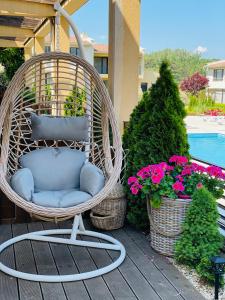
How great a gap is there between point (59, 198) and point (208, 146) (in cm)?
654

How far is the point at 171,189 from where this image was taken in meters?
2.78

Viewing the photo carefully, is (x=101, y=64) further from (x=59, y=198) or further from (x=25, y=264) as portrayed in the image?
(x=25, y=264)

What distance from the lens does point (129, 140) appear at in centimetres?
353

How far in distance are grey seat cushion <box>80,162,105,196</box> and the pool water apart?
4971 millimetres

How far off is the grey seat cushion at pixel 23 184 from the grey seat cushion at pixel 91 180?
39 cm

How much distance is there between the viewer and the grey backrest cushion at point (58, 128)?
301 cm

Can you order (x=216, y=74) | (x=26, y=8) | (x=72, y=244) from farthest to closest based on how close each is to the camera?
(x=216, y=74), (x=26, y=8), (x=72, y=244)

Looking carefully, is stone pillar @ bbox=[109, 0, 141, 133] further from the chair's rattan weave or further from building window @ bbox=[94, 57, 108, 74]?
building window @ bbox=[94, 57, 108, 74]

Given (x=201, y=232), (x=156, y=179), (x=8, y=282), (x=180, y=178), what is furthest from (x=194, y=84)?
(x=8, y=282)

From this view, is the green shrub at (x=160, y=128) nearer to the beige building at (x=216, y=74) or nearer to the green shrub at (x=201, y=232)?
the green shrub at (x=201, y=232)

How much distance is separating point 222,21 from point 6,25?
28.5 metres

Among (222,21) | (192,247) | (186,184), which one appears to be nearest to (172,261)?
(192,247)

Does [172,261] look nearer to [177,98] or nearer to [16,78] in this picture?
[177,98]

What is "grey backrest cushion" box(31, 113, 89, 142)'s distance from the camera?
3006mm
